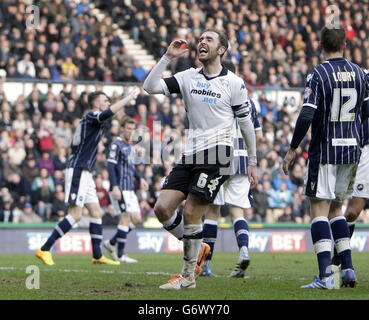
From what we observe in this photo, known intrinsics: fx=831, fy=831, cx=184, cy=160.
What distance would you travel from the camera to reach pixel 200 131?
8281mm

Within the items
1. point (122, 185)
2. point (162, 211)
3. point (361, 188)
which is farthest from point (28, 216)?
point (162, 211)

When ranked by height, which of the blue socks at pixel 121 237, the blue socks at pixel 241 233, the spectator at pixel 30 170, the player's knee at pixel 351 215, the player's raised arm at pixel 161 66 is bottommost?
the blue socks at pixel 121 237

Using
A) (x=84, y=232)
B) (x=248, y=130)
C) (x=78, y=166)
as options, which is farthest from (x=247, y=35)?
(x=248, y=130)

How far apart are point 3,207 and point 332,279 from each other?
11631 mm

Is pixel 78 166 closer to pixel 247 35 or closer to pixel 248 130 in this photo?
pixel 248 130

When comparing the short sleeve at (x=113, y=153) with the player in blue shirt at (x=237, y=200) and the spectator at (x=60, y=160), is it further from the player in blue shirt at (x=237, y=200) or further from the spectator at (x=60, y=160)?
the spectator at (x=60, y=160)

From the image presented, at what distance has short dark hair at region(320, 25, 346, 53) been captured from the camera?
26.6 feet

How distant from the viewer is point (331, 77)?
809cm

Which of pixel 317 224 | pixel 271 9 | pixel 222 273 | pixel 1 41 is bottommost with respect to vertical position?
pixel 222 273

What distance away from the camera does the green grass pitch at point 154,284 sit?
744cm

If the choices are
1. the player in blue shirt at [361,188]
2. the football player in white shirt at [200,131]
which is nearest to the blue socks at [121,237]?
the player in blue shirt at [361,188]

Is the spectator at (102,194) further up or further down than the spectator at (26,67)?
further down

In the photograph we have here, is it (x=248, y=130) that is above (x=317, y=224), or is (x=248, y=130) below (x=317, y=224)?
above

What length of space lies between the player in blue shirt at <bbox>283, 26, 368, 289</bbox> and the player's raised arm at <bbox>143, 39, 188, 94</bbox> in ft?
4.29
